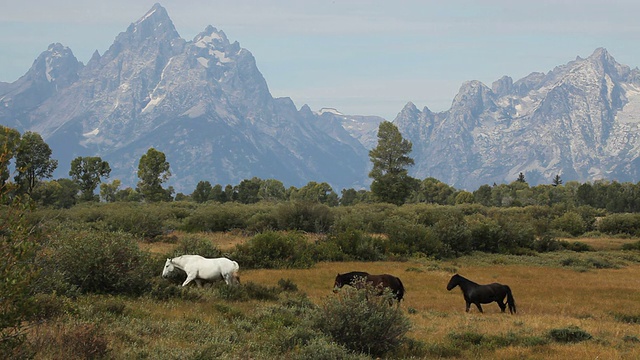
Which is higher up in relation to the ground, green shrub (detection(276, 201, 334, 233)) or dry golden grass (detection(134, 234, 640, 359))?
green shrub (detection(276, 201, 334, 233))

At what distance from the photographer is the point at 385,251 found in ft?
118

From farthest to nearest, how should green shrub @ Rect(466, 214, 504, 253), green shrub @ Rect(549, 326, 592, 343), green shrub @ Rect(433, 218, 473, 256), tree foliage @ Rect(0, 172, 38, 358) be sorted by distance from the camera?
green shrub @ Rect(466, 214, 504, 253) → green shrub @ Rect(433, 218, 473, 256) → green shrub @ Rect(549, 326, 592, 343) → tree foliage @ Rect(0, 172, 38, 358)

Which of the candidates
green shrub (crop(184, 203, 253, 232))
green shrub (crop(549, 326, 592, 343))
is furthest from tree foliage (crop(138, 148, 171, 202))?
green shrub (crop(549, 326, 592, 343))

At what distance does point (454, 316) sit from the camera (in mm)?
16547

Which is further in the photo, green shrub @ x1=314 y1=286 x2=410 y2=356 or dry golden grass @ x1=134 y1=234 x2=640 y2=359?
dry golden grass @ x1=134 y1=234 x2=640 y2=359

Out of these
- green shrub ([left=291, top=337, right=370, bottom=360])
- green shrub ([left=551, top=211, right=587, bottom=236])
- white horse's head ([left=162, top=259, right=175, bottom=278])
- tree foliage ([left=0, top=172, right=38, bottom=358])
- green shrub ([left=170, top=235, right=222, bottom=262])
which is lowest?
green shrub ([left=291, top=337, right=370, bottom=360])

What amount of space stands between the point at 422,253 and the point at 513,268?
6349 mm

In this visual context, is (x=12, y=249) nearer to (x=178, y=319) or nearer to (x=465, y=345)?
(x=178, y=319)

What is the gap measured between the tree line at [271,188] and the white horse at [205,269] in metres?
11.4

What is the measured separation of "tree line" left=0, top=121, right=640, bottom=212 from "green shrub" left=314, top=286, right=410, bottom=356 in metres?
6.67

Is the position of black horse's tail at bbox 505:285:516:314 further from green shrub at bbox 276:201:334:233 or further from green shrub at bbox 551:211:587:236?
green shrub at bbox 551:211:587:236

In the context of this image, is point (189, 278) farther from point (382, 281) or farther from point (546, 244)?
point (546, 244)

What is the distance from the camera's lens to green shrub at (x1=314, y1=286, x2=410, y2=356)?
10.9 metres

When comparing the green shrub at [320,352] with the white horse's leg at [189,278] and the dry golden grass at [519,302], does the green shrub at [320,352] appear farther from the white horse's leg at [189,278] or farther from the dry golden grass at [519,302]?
the white horse's leg at [189,278]
